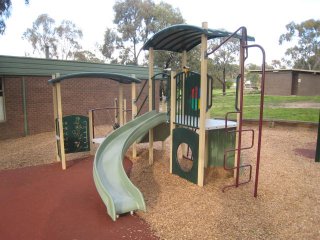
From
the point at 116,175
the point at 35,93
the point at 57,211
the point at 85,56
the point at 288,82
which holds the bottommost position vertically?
the point at 57,211

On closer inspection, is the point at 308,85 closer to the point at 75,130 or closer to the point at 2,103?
the point at 75,130

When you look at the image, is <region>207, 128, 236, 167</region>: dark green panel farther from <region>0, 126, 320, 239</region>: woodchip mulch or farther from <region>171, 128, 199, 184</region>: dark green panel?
<region>171, 128, 199, 184</region>: dark green panel

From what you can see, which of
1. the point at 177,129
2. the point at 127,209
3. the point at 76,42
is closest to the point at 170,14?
the point at 76,42

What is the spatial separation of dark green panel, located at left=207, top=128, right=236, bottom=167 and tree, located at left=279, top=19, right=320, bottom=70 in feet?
155

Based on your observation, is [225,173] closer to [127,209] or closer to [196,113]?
[196,113]

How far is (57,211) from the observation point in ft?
14.6

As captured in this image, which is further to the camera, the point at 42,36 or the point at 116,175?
the point at 42,36

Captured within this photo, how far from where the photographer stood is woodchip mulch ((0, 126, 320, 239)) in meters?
3.77

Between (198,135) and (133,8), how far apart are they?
34.6 m

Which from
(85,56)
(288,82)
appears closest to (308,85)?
(288,82)

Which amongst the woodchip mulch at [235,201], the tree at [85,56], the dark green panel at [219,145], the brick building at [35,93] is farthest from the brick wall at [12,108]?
the tree at [85,56]

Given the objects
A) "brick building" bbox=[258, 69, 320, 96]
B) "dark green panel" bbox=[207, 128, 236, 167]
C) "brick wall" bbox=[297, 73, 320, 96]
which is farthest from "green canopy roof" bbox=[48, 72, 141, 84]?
"brick wall" bbox=[297, 73, 320, 96]

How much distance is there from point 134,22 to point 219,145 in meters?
33.8

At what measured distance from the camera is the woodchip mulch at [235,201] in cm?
377
